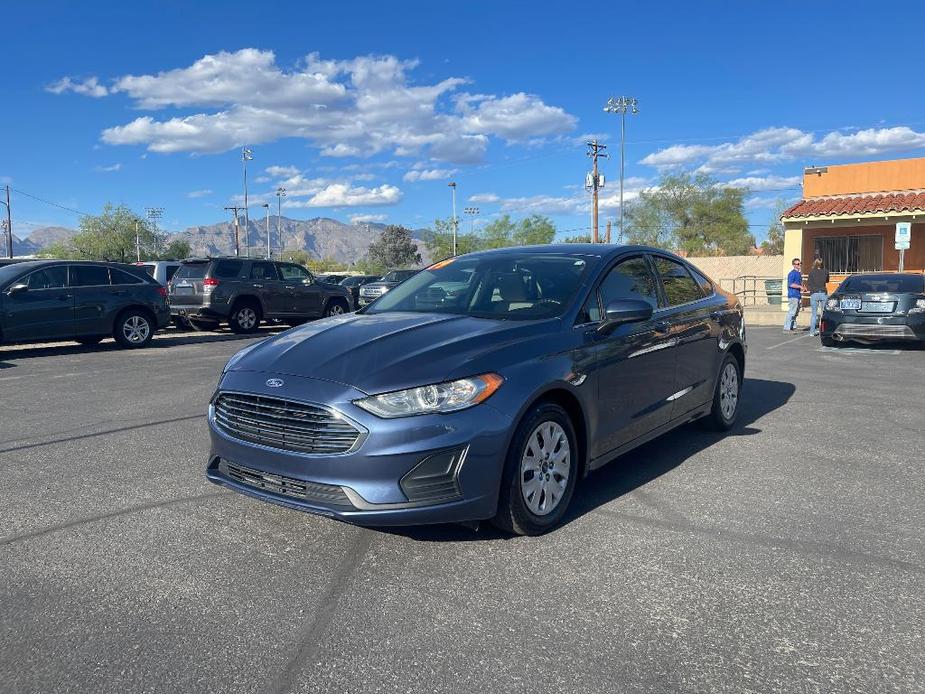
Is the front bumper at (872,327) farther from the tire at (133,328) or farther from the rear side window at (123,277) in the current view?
the rear side window at (123,277)

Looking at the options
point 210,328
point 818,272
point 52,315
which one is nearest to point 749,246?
point 818,272

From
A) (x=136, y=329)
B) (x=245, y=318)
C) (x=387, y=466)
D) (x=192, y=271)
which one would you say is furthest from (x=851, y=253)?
(x=387, y=466)

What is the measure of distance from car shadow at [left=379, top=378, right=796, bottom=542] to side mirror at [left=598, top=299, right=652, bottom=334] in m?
1.06

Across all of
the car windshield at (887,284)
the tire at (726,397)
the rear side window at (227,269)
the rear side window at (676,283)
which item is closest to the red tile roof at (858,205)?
the car windshield at (887,284)

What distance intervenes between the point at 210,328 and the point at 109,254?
75.7 meters

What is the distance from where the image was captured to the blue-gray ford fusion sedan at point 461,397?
11.4 ft

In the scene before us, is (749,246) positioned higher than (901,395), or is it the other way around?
(749,246)

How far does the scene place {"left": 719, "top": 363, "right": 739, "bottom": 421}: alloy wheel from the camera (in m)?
6.32

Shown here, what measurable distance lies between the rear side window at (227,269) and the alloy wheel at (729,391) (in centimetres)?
1222

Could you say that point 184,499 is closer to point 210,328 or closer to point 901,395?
point 901,395

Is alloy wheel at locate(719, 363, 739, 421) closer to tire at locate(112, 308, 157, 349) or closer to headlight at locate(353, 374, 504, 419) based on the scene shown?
headlight at locate(353, 374, 504, 419)

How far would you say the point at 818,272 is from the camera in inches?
658

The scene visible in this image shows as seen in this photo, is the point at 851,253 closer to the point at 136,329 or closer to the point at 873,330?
the point at 873,330

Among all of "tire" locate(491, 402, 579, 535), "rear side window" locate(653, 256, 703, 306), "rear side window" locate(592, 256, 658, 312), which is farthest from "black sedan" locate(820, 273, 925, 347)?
"tire" locate(491, 402, 579, 535)
